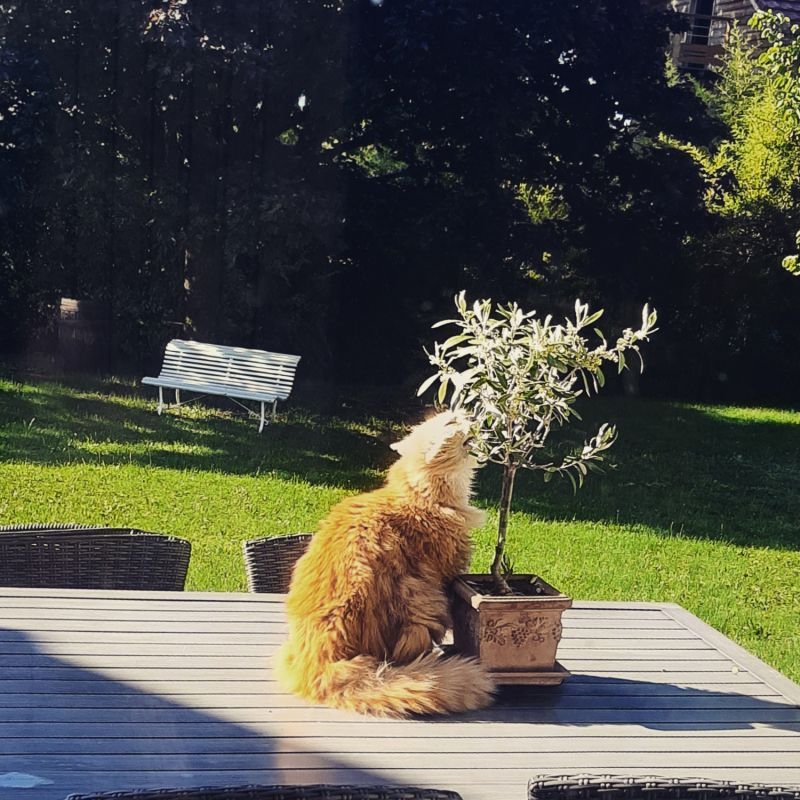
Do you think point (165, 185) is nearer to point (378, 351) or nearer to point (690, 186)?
point (378, 351)

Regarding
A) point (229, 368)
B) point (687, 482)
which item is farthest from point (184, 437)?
point (687, 482)

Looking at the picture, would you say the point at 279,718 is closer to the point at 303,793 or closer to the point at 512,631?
the point at 512,631

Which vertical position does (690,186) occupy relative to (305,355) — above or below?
above

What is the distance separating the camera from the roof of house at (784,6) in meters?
15.4

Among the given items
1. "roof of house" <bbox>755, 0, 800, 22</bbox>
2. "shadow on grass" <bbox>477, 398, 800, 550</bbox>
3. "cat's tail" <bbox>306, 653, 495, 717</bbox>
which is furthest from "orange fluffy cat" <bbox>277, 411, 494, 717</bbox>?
A: "roof of house" <bbox>755, 0, 800, 22</bbox>

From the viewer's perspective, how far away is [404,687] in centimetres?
219

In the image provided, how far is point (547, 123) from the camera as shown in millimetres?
11859

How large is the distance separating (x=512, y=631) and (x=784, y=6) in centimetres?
1575

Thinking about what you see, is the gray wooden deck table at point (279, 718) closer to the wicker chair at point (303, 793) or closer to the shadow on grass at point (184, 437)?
the wicker chair at point (303, 793)

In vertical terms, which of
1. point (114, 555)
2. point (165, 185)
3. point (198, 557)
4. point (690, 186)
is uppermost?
point (690, 186)

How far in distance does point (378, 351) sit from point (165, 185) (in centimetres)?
367

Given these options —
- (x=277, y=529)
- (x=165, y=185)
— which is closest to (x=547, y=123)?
(x=165, y=185)

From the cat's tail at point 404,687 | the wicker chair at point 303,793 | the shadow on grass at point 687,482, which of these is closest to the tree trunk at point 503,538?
the cat's tail at point 404,687

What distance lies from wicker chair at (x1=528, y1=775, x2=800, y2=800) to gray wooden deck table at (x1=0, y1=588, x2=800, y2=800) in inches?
15.9
